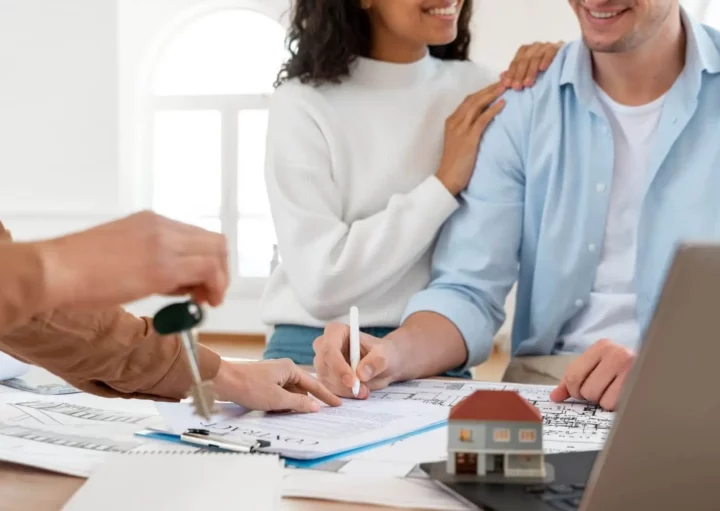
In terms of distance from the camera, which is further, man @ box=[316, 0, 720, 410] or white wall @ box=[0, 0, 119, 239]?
white wall @ box=[0, 0, 119, 239]

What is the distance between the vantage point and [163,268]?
23.8 inches

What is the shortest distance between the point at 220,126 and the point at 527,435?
5.24 m

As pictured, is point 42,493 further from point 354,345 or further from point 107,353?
point 354,345

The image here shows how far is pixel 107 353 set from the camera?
0.90 meters

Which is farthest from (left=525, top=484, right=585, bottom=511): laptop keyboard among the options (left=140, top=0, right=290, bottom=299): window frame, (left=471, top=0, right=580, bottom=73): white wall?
(left=140, top=0, right=290, bottom=299): window frame

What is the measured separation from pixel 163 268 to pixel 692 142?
104cm

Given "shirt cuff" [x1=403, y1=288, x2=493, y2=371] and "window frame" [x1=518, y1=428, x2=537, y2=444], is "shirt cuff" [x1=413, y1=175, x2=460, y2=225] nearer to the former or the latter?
"shirt cuff" [x1=403, y1=288, x2=493, y2=371]

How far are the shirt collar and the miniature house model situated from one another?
2.88 ft

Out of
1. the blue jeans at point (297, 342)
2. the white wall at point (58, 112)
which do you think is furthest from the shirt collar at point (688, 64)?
the white wall at point (58, 112)

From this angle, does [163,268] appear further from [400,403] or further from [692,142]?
[692,142]

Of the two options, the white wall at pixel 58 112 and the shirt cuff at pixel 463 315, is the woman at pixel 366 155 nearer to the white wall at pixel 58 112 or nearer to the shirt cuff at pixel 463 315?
the shirt cuff at pixel 463 315

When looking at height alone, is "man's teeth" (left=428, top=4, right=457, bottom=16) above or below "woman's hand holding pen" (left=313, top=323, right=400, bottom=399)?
above

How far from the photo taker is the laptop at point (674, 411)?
455mm

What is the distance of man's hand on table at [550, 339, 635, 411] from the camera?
1027mm
